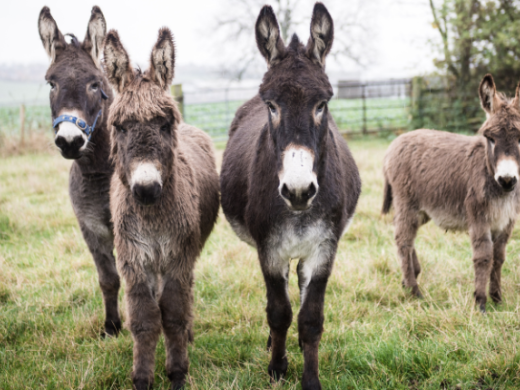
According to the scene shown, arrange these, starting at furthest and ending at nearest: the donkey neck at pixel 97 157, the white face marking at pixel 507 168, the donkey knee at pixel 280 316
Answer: the white face marking at pixel 507 168 < the donkey neck at pixel 97 157 < the donkey knee at pixel 280 316

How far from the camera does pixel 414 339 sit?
10.3 feet

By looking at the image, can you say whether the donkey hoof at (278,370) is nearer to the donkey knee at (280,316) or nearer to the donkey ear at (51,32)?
the donkey knee at (280,316)

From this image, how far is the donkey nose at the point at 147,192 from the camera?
98.4 inches

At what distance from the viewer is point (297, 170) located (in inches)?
87.5

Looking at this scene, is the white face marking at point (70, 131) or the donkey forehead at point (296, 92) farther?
the white face marking at point (70, 131)

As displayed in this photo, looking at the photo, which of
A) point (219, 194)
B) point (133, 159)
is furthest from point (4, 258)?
point (133, 159)

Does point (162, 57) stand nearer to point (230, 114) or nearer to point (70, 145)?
point (70, 145)

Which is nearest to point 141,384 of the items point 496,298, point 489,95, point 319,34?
point 319,34

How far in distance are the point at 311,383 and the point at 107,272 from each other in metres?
1.91

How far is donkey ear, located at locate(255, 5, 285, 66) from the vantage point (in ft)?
8.64

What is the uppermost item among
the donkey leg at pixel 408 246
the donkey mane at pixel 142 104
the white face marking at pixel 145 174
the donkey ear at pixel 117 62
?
the donkey ear at pixel 117 62

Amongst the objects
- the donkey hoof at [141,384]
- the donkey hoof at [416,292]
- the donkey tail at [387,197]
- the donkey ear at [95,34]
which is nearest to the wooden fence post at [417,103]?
the donkey tail at [387,197]

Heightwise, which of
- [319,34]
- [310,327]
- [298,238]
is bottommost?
[310,327]

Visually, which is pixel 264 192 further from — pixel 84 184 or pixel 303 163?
pixel 84 184
